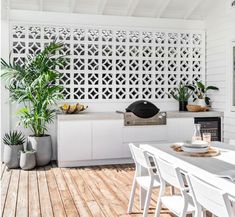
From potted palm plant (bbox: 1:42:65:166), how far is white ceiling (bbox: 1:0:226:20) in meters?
0.81

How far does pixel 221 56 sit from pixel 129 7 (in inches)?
76.2

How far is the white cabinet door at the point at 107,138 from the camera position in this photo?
18.6 feet

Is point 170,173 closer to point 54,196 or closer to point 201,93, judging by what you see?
point 54,196

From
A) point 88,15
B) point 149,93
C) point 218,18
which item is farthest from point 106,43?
point 218,18

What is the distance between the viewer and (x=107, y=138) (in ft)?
18.8

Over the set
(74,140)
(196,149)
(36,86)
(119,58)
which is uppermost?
(119,58)

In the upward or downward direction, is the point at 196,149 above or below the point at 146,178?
above

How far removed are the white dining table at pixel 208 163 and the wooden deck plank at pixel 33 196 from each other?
1.34 meters

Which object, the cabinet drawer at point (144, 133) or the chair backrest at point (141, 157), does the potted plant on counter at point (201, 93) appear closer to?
the cabinet drawer at point (144, 133)

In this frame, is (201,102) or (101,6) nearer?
(101,6)

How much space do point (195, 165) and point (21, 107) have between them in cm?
417

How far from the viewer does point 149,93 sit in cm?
650

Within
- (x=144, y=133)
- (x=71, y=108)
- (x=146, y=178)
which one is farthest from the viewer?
(x=144, y=133)

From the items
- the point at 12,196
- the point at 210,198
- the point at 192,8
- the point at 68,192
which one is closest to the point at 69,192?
the point at 68,192
